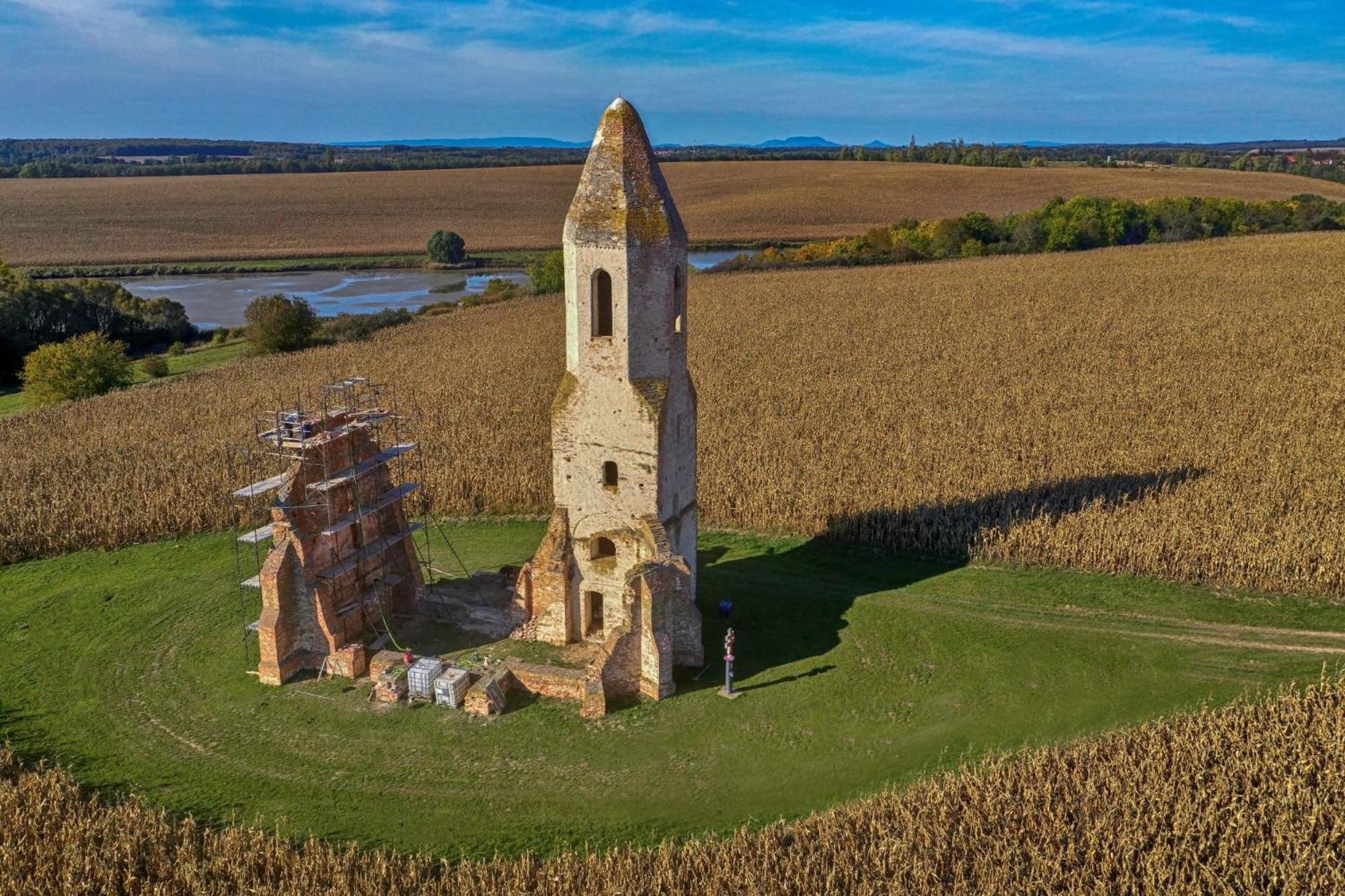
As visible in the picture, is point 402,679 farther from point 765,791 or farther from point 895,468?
point 895,468

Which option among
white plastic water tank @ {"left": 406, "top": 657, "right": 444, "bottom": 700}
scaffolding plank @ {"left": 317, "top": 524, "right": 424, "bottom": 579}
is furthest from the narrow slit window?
scaffolding plank @ {"left": 317, "top": 524, "right": 424, "bottom": 579}

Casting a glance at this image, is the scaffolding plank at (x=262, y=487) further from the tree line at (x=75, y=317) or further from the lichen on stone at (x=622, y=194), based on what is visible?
the tree line at (x=75, y=317)

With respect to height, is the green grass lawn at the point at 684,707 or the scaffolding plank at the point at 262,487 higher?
the scaffolding plank at the point at 262,487

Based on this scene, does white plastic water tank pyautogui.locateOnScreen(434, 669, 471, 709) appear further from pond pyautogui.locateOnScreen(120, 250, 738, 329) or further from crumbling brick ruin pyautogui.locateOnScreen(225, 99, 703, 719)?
pond pyautogui.locateOnScreen(120, 250, 738, 329)

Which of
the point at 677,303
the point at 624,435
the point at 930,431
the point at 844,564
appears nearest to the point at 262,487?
the point at 624,435

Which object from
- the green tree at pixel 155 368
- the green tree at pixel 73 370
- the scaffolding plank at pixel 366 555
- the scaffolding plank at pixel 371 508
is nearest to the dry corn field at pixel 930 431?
the green tree at pixel 73 370

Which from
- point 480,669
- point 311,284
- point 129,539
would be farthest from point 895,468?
point 311,284

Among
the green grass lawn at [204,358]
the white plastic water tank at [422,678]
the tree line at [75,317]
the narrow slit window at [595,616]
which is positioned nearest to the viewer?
the white plastic water tank at [422,678]
